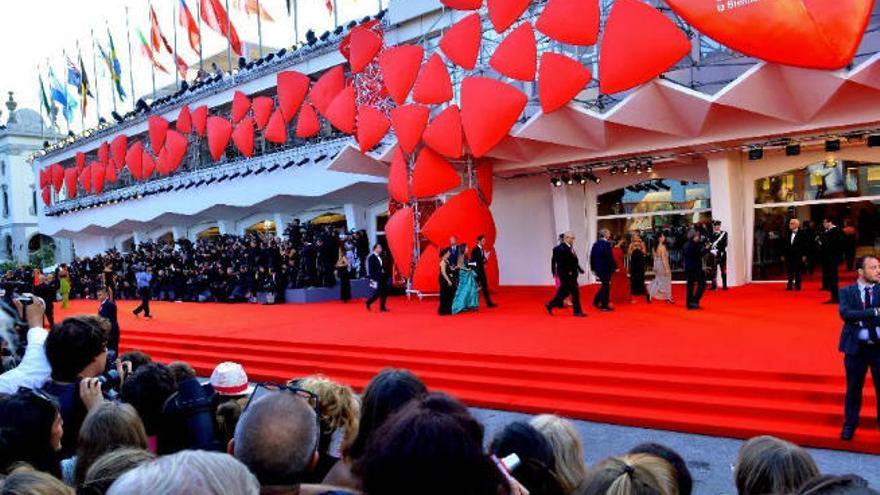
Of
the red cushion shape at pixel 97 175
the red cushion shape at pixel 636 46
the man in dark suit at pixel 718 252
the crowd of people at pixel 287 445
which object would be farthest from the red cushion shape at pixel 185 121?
the crowd of people at pixel 287 445

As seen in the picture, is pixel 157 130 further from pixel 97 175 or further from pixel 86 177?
pixel 86 177

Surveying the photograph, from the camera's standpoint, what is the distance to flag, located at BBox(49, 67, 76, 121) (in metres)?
36.0

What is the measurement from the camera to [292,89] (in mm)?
23125

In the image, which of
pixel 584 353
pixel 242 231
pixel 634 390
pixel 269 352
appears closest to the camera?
→ pixel 634 390

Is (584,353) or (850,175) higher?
(850,175)

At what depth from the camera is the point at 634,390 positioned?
7.54 meters

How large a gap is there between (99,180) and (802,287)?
3330 cm

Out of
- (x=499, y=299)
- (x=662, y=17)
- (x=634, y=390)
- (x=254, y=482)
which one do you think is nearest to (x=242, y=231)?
(x=499, y=299)

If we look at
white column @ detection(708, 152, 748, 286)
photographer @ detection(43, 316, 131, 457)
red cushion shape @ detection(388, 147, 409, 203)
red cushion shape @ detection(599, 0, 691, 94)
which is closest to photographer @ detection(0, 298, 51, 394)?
photographer @ detection(43, 316, 131, 457)

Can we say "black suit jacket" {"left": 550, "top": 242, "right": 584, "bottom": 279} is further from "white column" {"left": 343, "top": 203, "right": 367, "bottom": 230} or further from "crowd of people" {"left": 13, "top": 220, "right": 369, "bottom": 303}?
"white column" {"left": 343, "top": 203, "right": 367, "bottom": 230}

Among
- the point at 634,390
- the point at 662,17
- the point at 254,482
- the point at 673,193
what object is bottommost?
the point at 634,390

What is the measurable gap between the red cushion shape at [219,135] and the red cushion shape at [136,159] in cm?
666

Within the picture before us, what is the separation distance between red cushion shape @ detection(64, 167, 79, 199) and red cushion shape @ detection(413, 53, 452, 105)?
2962cm

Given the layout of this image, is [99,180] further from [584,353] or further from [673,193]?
[584,353]
